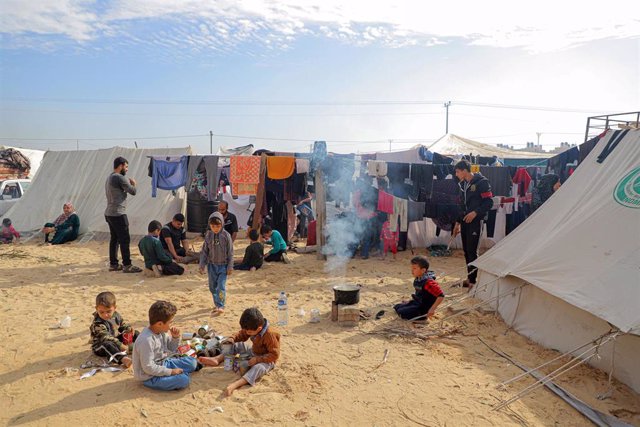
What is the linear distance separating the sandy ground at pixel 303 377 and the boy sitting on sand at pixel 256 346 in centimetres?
10

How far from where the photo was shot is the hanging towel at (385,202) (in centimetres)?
891

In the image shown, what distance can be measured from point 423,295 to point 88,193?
421 inches

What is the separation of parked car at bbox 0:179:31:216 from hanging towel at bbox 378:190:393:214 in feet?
36.5

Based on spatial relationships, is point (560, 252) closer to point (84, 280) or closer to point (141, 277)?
point (141, 277)

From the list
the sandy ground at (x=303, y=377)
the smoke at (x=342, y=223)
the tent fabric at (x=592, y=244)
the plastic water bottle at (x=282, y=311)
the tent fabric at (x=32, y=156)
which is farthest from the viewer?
the tent fabric at (x=32, y=156)

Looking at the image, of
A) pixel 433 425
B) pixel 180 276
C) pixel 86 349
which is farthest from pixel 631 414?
pixel 180 276

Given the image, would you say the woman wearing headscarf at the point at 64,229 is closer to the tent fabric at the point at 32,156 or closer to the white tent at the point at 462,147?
the tent fabric at the point at 32,156

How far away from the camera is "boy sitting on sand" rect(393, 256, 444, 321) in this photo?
5219 mm

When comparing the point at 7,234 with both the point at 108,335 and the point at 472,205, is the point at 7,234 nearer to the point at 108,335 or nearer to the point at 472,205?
the point at 108,335

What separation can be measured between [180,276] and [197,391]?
166 inches

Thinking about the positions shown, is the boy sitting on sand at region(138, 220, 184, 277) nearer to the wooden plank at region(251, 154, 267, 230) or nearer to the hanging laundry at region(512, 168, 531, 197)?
the wooden plank at region(251, 154, 267, 230)

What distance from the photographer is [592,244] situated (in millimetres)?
4520

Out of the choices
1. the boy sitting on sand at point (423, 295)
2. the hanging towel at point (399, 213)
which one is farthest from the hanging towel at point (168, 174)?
the boy sitting on sand at point (423, 295)

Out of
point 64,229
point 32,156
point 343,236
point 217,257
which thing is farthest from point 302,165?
point 32,156
